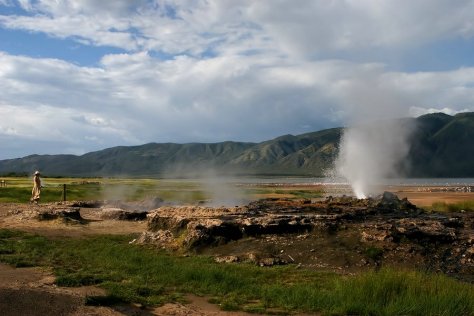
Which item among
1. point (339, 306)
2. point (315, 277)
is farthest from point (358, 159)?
point (339, 306)

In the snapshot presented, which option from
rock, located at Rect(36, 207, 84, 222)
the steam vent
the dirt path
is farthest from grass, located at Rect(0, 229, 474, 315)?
rock, located at Rect(36, 207, 84, 222)

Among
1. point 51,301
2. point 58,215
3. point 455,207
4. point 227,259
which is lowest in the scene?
point 227,259

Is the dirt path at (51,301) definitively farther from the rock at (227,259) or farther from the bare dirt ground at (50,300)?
the rock at (227,259)

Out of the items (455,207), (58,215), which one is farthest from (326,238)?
(455,207)

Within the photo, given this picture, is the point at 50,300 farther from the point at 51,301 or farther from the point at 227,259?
the point at 227,259

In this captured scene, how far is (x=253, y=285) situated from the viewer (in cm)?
1123

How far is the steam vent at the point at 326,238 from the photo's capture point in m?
14.1

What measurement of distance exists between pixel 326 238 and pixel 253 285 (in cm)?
510

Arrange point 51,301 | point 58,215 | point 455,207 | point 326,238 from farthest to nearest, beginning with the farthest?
point 455,207 → point 58,215 → point 326,238 → point 51,301

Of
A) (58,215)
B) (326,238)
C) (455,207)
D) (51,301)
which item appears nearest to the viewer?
(51,301)

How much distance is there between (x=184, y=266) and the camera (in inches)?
525

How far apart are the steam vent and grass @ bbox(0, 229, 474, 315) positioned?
4.31ft

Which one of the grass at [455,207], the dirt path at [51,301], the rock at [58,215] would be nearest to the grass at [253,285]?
the dirt path at [51,301]

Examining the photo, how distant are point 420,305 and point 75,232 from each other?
1565 centimetres
